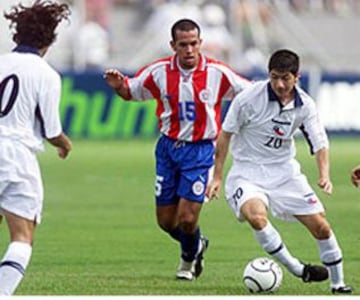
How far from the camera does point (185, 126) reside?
13.3 meters

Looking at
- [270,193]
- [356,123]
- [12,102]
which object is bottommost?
[356,123]

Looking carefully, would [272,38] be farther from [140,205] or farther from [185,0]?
[140,205]

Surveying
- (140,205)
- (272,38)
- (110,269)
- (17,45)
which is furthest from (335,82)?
(17,45)

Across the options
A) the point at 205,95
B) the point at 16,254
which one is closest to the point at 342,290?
the point at 205,95

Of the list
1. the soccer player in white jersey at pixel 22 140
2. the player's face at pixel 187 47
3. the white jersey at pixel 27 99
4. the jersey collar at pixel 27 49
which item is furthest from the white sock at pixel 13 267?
the player's face at pixel 187 47

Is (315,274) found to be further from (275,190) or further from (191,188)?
(191,188)

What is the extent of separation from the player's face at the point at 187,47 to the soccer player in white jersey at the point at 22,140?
3.18 metres

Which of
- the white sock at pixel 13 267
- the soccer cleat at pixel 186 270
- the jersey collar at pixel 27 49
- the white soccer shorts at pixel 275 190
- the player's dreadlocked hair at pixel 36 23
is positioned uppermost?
the player's dreadlocked hair at pixel 36 23

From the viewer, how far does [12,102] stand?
9930 mm

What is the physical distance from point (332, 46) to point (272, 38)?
2528 millimetres

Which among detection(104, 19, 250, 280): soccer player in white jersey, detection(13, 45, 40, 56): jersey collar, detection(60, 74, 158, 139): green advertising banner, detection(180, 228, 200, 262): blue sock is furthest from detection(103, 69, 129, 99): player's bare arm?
detection(60, 74, 158, 139): green advertising banner

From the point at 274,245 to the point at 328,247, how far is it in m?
0.44

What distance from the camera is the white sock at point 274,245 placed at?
38.9 ft

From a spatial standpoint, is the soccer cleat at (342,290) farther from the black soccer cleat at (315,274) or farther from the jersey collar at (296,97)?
the jersey collar at (296,97)
